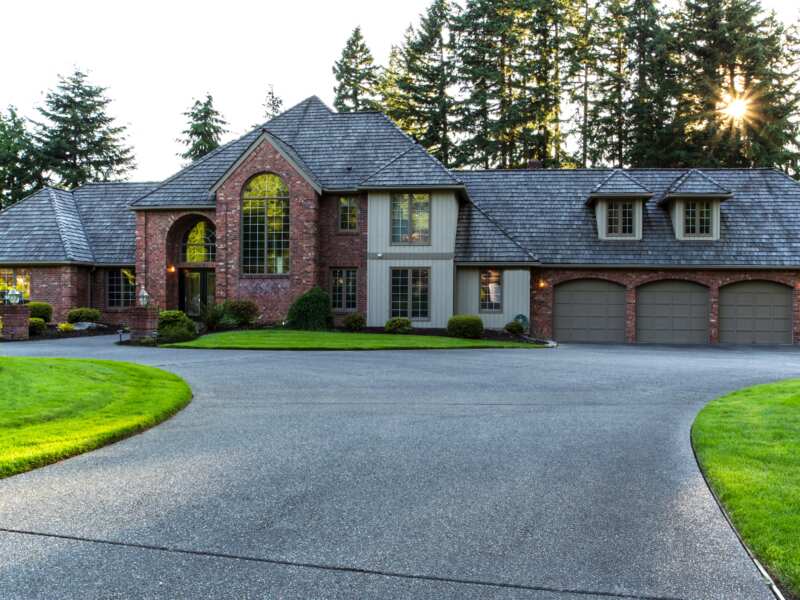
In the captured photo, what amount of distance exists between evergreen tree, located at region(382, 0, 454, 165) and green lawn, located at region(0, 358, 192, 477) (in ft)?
108

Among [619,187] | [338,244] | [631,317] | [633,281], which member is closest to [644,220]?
[619,187]

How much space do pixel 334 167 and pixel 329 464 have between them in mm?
19467

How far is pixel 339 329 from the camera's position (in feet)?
73.4

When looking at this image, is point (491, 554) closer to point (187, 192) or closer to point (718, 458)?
point (718, 458)

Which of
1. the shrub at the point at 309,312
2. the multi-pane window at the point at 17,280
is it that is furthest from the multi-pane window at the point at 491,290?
Result: the multi-pane window at the point at 17,280

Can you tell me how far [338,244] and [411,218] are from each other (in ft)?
10.3

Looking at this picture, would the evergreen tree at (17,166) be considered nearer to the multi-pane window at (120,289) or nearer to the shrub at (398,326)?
the multi-pane window at (120,289)

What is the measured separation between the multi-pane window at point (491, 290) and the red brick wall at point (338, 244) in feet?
15.0

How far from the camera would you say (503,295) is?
880 inches

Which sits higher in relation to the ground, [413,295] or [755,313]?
[413,295]

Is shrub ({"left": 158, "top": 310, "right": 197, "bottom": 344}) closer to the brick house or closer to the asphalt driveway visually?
the brick house

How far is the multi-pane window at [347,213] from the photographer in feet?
75.8

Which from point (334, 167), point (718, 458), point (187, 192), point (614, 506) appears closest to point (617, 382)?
point (718, 458)

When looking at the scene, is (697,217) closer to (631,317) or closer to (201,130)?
(631,317)
